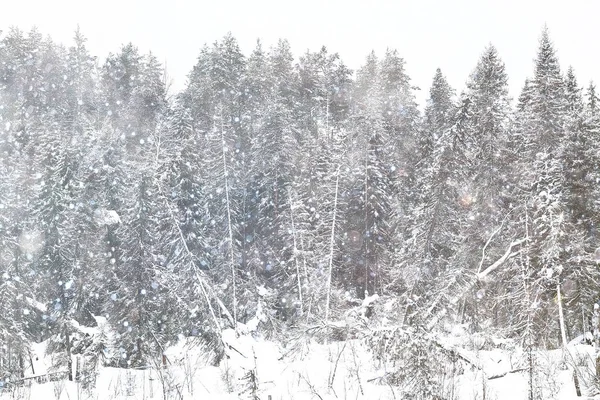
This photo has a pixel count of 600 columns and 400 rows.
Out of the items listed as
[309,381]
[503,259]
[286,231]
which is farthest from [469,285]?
[286,231]

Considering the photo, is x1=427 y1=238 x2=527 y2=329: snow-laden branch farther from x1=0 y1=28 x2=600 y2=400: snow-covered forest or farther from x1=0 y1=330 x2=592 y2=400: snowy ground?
x1=0 y1=330 x2=592 y2=400: snowy ground

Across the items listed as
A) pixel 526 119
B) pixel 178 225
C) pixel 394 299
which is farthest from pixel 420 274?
pixel 178 225

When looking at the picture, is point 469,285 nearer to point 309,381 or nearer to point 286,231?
point 309,381

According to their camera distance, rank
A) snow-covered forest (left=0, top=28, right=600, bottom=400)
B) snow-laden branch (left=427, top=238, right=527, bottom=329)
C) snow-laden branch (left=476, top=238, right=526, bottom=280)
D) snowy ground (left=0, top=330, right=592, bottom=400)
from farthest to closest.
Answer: snow-laden branch (left=476, top=238, right=526, bottom=280) < snow-laden branch (left=427, top=238, right=527, bottom=329) < snow-covered forest (left=0, top=28, right=600, bottom=400) < snowy ground (left=0, top=330, right=592, bottom=400)

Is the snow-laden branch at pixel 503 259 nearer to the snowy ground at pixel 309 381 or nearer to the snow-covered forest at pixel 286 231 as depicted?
the snow-covered forest at pixel 286 231

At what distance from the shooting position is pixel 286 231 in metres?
32.2

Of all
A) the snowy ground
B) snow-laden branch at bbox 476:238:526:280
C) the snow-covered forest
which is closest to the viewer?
the snowy ground

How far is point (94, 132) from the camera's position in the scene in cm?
3441

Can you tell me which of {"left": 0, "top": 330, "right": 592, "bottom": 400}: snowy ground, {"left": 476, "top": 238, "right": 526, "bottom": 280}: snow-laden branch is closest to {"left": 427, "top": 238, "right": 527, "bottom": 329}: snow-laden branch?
{"left": 476, "top": 238, "right": 526, "bottom": 280}: snow-laden branch

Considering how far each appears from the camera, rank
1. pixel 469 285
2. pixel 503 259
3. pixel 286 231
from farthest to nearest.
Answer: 1. pixel 286 231
2. pixel 503 259
3. pixel 469 285

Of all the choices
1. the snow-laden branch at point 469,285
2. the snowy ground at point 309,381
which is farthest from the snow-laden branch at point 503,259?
the snowy ground at point 309,381

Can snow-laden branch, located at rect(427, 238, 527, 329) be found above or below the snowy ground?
above

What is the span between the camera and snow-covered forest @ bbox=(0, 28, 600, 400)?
66.2 feet

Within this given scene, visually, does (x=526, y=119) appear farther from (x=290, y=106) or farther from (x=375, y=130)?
(x=290, y=106)
